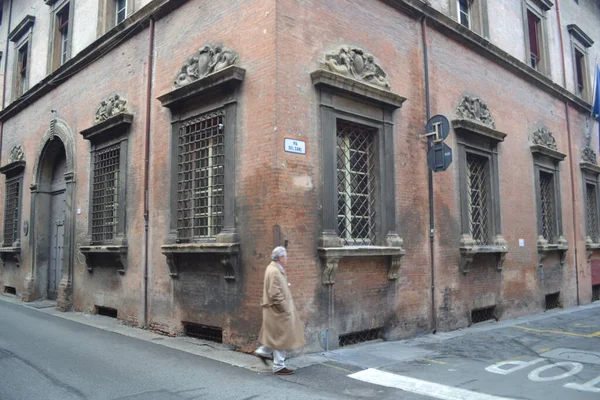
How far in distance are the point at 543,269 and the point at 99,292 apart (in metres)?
11.8

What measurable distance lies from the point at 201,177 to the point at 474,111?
685 centimetres

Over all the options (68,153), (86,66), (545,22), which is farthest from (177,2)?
(545,22)

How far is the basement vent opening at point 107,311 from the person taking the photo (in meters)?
11.4

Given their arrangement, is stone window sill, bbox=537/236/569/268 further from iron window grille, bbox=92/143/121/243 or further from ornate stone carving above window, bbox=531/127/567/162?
iron window grille, bbox=92/143/121/243

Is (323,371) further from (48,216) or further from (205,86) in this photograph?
(48,216)

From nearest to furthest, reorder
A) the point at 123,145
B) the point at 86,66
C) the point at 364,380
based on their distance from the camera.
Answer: the point at 364,380, the point at 123,145, the point at 86,66

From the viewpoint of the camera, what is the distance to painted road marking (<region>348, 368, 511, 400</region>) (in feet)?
18.5

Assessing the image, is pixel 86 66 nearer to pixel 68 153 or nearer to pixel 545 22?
pixel 68 153

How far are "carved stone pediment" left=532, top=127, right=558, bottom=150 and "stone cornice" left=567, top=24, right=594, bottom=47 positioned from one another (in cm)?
501

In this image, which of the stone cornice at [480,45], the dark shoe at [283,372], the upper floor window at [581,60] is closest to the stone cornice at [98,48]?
the stone cornice at [480,45]

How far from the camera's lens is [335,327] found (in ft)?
26.0

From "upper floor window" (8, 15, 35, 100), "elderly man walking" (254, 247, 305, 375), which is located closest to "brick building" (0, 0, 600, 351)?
"elderly man walking" (254, 247, 305, 375)

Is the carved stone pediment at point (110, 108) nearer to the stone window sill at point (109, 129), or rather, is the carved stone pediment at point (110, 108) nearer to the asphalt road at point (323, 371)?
the stone window sill at point (109, 129)

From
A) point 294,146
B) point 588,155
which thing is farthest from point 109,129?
point 588,155
